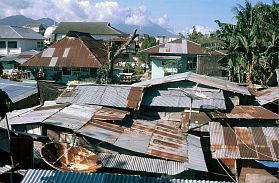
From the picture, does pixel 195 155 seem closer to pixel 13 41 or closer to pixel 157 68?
pixel 157 68

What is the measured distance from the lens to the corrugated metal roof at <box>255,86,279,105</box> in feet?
66.7

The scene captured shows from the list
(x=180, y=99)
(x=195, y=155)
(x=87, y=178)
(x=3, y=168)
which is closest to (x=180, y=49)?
(x=180, y=99)

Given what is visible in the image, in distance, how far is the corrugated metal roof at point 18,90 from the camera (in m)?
21.0

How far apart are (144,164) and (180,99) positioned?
668cm

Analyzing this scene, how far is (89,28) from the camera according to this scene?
2773 inches

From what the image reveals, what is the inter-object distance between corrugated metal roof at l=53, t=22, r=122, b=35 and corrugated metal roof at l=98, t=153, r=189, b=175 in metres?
54.6

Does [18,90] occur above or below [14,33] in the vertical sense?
below

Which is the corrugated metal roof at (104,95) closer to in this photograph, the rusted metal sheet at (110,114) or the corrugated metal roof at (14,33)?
the rusted metal sheet at (110,114)

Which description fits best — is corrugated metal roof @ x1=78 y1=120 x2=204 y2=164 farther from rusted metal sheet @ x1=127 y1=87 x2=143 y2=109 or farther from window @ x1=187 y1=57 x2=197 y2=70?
window @ x1=187 y1=57 x2=197 y2=70

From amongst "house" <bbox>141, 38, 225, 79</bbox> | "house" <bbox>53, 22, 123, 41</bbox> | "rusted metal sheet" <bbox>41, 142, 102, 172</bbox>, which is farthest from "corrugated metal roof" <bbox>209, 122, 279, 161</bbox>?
"house" <bbox>53, 22, 123, 41</bbox>

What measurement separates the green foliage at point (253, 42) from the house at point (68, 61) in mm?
11988

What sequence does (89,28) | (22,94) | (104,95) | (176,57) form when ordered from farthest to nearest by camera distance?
(89,28), (176,57), (22,94), (104,95)

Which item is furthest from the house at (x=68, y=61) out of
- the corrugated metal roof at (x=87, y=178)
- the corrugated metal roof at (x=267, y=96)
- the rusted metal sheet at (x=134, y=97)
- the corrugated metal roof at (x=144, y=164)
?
the corrugated metal roof at (x=87, y=178)

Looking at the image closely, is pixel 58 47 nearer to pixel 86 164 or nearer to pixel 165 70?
pixel 165 70
